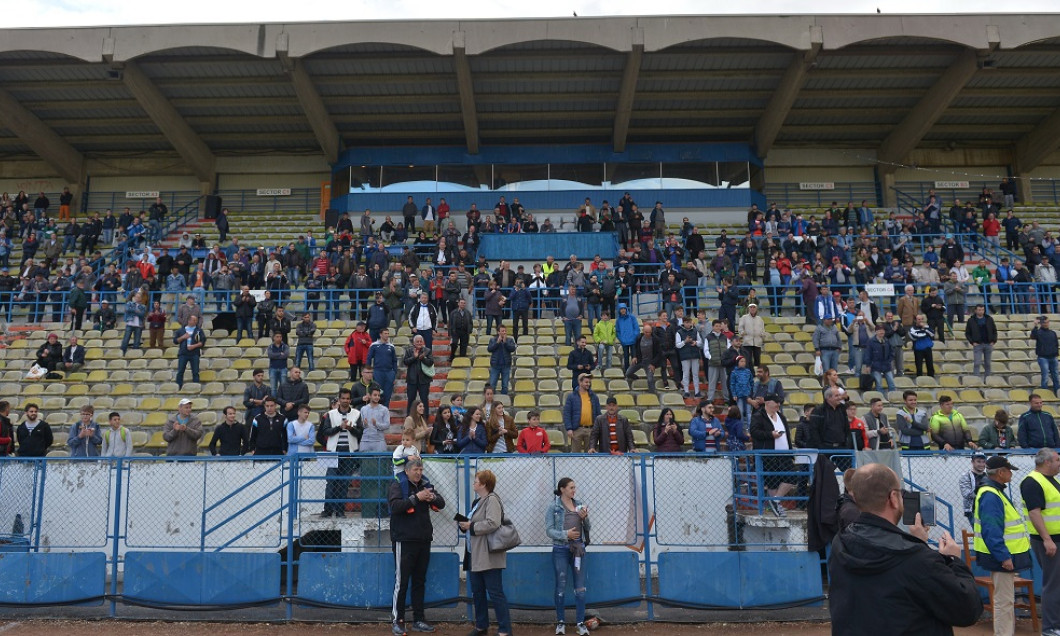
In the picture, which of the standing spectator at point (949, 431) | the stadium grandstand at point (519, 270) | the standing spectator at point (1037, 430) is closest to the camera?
the stadium grandstand at point (519, 270)

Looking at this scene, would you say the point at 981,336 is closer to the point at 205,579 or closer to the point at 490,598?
the point at 490,598

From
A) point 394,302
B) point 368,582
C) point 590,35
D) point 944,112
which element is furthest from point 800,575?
point 944,112

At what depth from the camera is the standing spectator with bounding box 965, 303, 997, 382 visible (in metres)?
15.1

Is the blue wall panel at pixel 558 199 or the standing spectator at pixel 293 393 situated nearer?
the standing spectator at pixel 293 393

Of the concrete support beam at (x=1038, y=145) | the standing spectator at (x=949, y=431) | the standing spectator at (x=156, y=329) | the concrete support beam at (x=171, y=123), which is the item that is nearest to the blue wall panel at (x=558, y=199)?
the concrete support beam at (x=171, y=123)

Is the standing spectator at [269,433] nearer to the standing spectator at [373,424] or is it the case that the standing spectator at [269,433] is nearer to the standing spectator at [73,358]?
the standing spectator at [373,424]

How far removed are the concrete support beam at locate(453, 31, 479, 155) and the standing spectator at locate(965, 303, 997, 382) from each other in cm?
1417

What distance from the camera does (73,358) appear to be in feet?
53.2

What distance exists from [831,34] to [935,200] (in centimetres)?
643

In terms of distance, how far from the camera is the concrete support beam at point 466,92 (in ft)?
72.9

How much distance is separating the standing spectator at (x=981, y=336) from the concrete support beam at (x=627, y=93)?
11.3 m

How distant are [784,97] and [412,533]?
68.0ft

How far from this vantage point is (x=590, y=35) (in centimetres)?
2206

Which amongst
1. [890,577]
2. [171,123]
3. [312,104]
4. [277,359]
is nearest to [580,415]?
[277,359]
